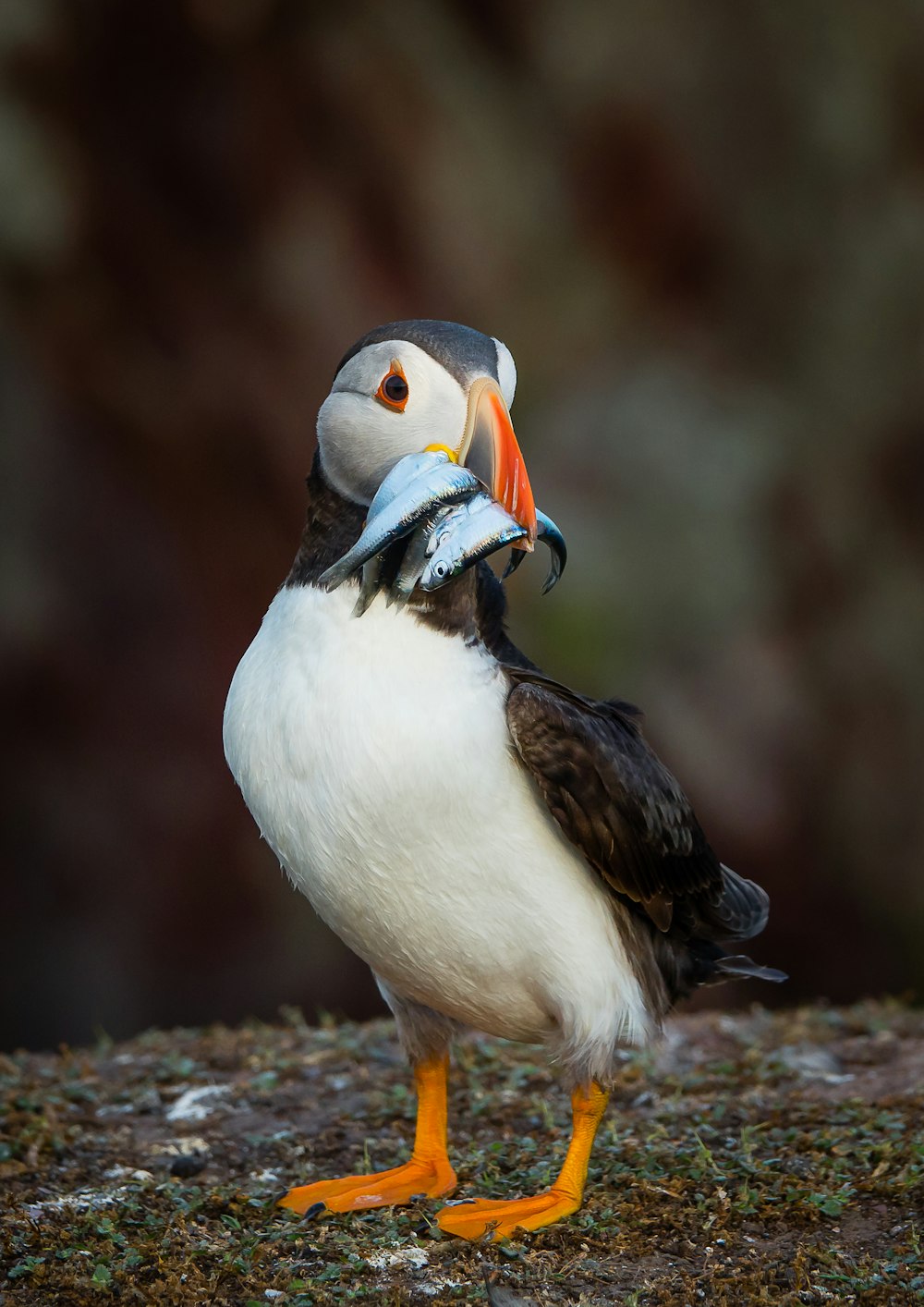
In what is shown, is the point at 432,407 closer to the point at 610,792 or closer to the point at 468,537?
the point at 468,537

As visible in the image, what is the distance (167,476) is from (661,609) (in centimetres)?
297

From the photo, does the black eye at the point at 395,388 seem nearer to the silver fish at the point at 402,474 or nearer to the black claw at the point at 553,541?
the silver fish at the point at 402,474

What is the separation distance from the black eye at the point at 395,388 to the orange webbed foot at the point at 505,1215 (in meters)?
1.77

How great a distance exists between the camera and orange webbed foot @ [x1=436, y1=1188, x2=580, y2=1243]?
325 centimetres

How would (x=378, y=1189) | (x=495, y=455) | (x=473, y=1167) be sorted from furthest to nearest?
1. (x=473, y=1167)
2. (x=378, y=1189)
3. (x=495, y=455)

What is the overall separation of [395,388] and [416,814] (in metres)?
0.90

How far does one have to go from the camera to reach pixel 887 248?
9.36 m

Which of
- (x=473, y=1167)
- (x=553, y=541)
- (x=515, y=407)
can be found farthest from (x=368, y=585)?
(x=515, y=407)

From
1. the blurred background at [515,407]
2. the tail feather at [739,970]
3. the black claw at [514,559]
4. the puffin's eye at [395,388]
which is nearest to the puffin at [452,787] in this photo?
the puffin's eye at [395,388]

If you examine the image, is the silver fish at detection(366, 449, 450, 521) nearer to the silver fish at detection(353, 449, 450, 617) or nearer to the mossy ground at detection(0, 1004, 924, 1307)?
the silver fish at detection(353, 449, 450, 617)

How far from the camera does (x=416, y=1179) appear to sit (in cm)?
359

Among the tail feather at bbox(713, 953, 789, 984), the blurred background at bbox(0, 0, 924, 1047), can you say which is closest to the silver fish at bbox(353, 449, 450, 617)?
the tail feather at bbox(713, 953, 789, 984)

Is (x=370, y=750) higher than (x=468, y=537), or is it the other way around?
(x=468, y=537)

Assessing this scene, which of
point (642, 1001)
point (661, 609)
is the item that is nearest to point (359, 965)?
point (661, 609)
